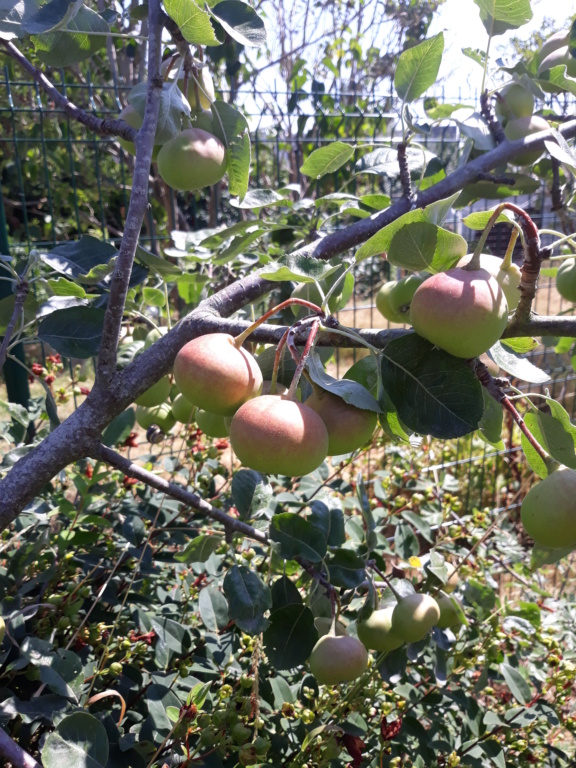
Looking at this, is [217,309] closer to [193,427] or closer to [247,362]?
[247,362]

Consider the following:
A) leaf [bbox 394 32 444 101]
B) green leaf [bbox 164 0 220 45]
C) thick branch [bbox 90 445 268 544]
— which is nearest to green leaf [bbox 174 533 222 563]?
thick branch [bbox 90 445 268 544]

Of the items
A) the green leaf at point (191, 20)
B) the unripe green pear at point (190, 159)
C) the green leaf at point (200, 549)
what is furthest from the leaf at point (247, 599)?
the green leaf at point (191, 20)

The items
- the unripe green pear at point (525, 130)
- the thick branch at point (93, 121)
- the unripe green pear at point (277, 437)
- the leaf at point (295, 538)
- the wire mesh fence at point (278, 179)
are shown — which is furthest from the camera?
the wire mesh fence at point (278, 179)

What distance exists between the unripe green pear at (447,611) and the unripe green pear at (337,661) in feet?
0.89

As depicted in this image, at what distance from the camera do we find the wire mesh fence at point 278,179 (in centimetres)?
252

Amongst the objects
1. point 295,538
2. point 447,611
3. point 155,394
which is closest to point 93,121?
point 155,394

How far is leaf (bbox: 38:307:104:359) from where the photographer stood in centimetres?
87

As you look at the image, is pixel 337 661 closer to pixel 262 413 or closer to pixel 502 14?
pixel 262 413

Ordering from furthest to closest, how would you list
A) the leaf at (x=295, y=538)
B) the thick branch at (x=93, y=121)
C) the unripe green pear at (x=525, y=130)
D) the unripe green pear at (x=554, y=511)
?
the unripe green pear at (x=525, y=130) < the leaf at (x=295, y=538) < the thick branch at (x=93, y=121) < the unripe green pear at (x=554, y=511)

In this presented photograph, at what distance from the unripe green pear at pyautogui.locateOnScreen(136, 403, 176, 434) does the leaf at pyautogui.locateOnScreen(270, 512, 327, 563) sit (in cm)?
41

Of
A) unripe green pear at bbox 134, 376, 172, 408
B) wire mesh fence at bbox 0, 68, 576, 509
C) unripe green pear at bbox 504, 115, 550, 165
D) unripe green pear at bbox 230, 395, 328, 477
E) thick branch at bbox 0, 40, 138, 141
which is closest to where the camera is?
unripe green pear at bbox 230, 395, 328, 477

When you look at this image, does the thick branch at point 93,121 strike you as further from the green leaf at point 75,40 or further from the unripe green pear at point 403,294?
the unripe green pear at point 403,294

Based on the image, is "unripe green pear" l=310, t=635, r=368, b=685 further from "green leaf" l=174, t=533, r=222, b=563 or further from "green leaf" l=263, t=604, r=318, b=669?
"green leaf" l=174, t=533, r=222, b=563

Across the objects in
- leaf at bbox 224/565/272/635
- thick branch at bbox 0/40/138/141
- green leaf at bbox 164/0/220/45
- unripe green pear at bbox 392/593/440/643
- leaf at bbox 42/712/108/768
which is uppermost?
green leaf at bbox 164/0/220/45
